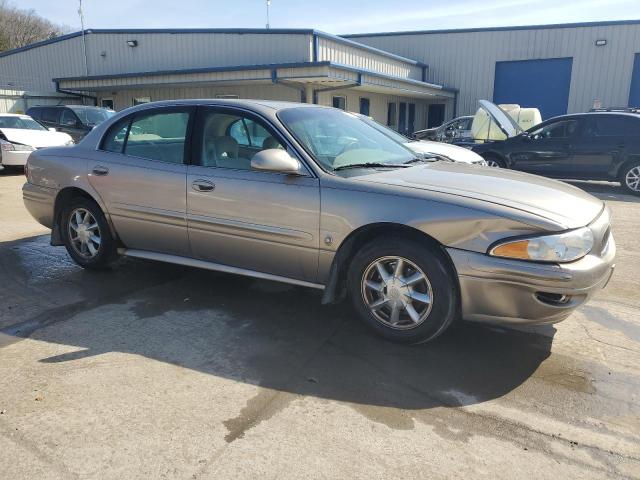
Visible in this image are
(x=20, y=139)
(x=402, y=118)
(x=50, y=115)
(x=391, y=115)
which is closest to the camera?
(x=20, y=139)

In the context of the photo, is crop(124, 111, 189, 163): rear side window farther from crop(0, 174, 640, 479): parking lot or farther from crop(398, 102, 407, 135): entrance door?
crop(398, 102, 407, 135): entrance door

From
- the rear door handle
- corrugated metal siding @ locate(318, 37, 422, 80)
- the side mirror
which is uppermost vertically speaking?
corrugated metal siding @ locate(318, 37, 422, 80)

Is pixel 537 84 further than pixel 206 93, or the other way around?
pixel 537 84

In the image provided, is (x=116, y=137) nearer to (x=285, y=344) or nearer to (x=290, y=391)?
(x=285, y=344)

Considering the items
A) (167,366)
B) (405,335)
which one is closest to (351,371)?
(405,335)

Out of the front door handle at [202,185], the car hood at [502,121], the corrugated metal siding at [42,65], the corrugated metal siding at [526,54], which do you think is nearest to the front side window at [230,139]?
the front door handle at [202,185]

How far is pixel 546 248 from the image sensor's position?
301cm

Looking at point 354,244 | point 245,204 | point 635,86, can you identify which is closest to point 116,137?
point 245,204

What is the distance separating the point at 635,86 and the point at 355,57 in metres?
13.6

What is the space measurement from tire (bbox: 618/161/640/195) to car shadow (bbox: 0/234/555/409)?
825 cm

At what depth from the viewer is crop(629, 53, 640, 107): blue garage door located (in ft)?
79.5

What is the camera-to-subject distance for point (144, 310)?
13.6ft

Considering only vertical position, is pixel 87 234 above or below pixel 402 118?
below

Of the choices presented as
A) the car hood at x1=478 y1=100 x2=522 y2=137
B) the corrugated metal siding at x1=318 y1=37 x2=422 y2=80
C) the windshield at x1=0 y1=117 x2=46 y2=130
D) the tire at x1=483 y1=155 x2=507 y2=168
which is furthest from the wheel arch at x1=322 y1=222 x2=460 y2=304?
the corrugated metal siding at x1=318 y1=37 x2=422 y2=80
